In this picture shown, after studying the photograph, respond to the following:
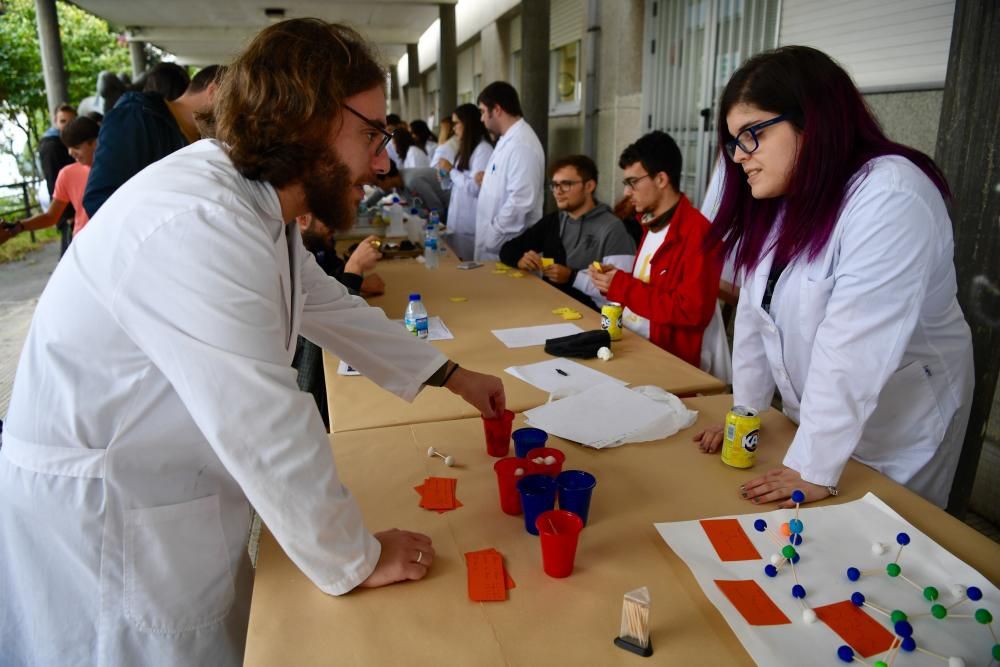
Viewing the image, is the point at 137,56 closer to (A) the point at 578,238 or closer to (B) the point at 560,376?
(A) the point at 578,238

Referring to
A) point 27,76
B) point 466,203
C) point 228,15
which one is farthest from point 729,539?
point 27,76

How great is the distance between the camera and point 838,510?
1337 mm

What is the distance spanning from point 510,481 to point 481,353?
1117 millimetres

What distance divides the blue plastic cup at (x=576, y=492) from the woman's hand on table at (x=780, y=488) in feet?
1.20

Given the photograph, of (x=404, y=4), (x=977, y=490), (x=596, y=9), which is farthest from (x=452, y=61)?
(x=977, y=490)

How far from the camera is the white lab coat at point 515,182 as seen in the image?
14.7 feet

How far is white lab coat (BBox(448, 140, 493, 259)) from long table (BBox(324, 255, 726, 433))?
181 cm

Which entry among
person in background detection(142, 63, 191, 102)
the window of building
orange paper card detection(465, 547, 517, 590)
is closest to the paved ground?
person in background detection(142, 63, 191, 102)

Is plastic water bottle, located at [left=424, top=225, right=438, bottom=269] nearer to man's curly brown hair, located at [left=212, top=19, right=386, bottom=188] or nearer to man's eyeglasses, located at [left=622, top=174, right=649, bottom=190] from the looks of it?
man's eyeglasses, located at [left=622, top=174, right=649, bottom=190]

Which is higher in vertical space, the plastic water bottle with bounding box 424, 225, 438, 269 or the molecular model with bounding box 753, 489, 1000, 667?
the plastic water bottle with bounding box 424, 225, 438, 269

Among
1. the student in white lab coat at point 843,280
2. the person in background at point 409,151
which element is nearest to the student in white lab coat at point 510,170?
the student in white lab coat at point 843,280

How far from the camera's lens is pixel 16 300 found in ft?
21.2

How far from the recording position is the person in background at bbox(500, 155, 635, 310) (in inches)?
136

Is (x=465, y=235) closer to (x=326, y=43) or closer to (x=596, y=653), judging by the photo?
(x=326, y=43)
